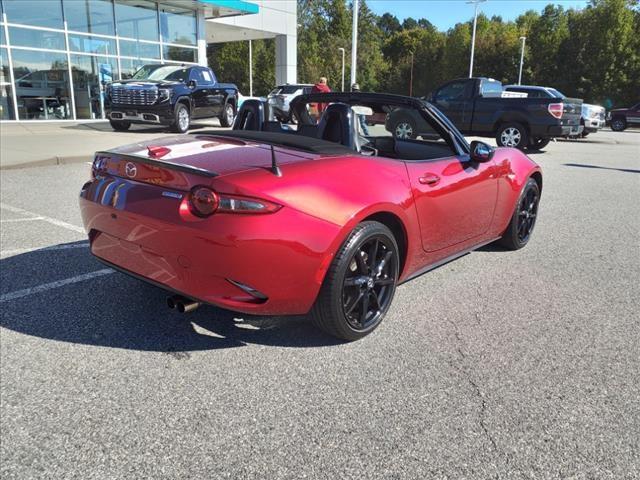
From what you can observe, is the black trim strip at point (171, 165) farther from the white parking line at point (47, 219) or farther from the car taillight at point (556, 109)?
the car taillight at point (556, 109)

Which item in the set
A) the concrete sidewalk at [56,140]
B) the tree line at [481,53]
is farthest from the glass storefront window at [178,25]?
the tree line at [481,53]

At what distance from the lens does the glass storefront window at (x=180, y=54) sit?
22.8 meters

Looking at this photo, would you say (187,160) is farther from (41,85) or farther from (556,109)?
(41,85)

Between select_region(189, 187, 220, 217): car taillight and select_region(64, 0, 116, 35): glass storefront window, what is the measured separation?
1993cm

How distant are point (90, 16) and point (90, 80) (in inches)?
88.7

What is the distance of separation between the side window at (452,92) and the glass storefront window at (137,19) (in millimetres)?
12495

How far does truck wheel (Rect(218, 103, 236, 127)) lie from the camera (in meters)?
17.8

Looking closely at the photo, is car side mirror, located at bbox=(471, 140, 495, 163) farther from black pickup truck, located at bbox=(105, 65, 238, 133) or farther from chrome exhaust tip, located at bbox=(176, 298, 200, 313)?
black pickup truck, located at bbox=(105, 65, 238, 133)

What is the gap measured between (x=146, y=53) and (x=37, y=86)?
464 cm

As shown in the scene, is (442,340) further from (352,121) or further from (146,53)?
(146,53)

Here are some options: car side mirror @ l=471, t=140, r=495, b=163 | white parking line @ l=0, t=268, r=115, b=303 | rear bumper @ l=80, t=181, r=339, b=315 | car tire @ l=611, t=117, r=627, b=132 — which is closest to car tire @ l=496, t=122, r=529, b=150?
car side mirror @ l=471, t=140, r=495, b=163

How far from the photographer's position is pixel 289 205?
2.64 meters

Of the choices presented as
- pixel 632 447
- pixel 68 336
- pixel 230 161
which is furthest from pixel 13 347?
pixel 632 447

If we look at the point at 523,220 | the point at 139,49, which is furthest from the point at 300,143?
the point at 139,49
